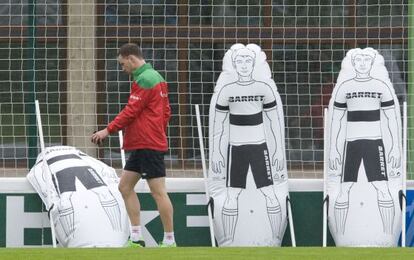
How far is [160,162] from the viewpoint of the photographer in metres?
14.2

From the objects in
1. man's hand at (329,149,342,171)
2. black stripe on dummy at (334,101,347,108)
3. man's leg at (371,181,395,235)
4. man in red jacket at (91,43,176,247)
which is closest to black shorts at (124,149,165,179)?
man in red jacket at (91,43,176,247)

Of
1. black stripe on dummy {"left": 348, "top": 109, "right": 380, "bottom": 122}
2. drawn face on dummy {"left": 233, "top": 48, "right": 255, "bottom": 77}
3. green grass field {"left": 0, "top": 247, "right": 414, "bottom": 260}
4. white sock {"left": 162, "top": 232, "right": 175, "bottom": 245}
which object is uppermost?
drawn face on dummy {"left": 233, "top": 48, "right": 255, "bottom": 77}

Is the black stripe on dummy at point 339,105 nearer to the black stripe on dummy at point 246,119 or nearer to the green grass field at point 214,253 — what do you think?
the black stripe on dummy at point 246,119

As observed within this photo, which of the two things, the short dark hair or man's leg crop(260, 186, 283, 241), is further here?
man's leg crop(260, 186, 283, 241)

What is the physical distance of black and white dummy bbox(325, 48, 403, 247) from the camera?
14641 millimetres

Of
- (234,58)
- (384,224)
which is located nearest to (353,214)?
(384,224)

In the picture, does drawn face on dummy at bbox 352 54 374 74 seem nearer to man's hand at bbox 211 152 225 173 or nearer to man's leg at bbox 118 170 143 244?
man's hand at bbox 211 152 225 173

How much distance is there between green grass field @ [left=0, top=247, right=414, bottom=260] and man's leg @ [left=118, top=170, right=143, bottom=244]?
1072 millimetres

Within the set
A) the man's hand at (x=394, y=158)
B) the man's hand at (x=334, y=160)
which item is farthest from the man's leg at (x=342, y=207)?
the man's hand at (x=394, y=158)

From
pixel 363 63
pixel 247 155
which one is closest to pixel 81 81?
pixel 247 155

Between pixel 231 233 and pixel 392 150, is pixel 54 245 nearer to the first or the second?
pixel 231 233

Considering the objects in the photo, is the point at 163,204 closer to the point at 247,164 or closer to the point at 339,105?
the point at 247,164

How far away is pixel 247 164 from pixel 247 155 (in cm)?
8

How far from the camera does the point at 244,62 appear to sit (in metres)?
14.8
